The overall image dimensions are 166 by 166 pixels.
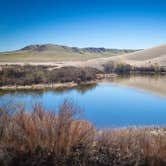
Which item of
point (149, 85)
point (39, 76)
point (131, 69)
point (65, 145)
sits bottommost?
point (149, 85)

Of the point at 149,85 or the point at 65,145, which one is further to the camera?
the point at 149,85

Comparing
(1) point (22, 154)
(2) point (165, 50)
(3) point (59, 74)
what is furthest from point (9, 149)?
(2) point (165, 50)

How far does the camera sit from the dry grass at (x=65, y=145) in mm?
6449

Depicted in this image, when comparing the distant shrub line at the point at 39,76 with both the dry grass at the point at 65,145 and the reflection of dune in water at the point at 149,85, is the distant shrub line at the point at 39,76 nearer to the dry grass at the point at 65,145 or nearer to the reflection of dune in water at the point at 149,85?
the reflection of dune in water at the point at 149,85

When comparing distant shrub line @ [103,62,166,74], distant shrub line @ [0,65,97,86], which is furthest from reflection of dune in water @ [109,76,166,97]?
distant shrub line @ [103,62,166,74]

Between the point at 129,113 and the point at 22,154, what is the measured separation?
39.3 feet

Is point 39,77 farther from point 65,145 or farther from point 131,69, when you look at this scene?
point 65,145

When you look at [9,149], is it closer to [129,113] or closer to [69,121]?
[69,121]

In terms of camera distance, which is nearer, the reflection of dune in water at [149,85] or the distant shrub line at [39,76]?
the reflection of dune in water at [149,85]

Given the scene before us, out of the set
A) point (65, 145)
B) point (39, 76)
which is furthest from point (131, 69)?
point (65, 145)

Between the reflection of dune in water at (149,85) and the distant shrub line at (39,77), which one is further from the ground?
the distant shrub line at (39,77)

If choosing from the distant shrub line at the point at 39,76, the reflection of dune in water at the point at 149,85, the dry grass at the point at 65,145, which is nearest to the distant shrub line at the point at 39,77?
the distant shrub line at the point at 39,76

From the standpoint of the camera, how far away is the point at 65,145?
6.47 m

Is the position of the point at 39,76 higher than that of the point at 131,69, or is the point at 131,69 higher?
the point at 39,76
